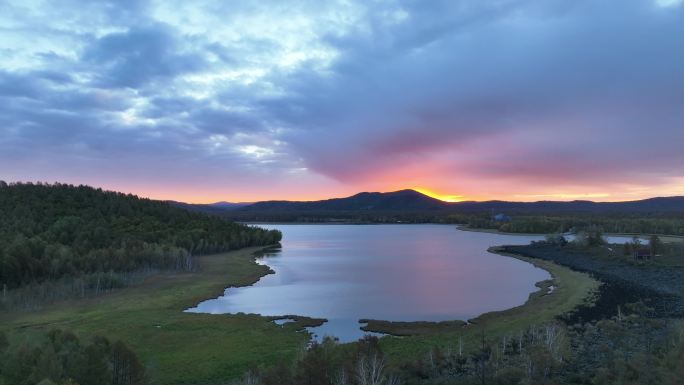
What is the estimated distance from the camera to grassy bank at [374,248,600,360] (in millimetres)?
31219

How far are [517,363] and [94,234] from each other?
83.0m

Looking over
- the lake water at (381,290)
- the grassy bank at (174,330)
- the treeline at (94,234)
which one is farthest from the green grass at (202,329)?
the treeline at (94,234)

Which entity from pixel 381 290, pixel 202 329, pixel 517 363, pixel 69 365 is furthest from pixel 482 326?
pixel 69 365

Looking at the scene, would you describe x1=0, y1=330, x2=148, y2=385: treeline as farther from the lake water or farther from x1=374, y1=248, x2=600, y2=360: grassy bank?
the lake water

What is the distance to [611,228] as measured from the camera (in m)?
168

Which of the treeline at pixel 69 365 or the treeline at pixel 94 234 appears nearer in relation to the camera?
the treeline at pixel 69 365

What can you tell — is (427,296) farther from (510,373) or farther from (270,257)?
(270,257)

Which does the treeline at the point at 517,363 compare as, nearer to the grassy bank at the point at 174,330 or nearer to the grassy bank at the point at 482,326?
the grassy bank at the point at 482,326

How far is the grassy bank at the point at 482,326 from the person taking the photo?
31.2 metres

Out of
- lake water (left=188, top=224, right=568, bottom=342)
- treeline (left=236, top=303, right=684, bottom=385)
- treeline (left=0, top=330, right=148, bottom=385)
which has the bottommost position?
lake water (left=188, top=224, right=568, bottom=342)

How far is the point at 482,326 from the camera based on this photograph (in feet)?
124

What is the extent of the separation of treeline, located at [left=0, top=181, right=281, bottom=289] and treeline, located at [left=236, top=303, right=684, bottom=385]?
162 ft

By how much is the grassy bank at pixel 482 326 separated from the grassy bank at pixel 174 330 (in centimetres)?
724

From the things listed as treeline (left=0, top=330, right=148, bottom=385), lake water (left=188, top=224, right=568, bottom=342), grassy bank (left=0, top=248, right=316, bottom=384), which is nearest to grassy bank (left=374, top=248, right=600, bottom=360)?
lake water (left=188, top=224, right=568, bottom=342)
